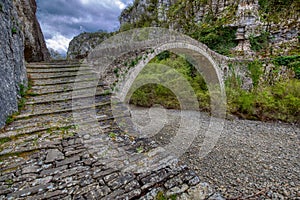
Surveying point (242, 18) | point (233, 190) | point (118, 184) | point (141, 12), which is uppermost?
point (141, 12)

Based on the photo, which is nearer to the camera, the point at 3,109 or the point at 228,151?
the point at 3,109

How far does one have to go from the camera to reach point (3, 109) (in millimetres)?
2389

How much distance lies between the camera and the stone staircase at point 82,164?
154 centimetres

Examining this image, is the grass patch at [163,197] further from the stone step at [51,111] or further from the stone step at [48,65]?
the stone step at [48,65]

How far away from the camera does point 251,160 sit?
3711 millimetres

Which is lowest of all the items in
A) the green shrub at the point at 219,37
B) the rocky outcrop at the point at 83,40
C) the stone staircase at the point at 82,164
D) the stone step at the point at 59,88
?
the stone staircase at the point at 82,164

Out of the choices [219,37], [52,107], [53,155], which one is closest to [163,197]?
[53,155]

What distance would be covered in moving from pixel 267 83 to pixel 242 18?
6.42 metres

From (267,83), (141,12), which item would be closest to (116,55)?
(267,83)

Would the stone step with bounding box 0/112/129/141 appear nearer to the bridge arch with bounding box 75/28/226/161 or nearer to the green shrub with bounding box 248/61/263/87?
the bridge arch with bounding box 75/28/226/161

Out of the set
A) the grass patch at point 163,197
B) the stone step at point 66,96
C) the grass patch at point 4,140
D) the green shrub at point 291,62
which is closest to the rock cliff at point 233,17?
the green shrub at point 291,62

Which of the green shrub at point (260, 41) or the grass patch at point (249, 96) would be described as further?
the green shrub at point (260, 41)

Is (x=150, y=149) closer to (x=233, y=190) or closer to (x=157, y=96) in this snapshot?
(x=233, y=190)

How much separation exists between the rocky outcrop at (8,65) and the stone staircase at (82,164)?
26 cm
